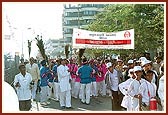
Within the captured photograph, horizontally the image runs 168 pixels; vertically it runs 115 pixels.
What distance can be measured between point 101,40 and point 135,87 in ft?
11.3

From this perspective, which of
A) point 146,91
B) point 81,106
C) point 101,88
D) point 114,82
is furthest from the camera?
point 101,88

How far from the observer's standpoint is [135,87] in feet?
27.2

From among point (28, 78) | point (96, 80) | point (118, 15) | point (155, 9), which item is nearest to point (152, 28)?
point (155, 9)

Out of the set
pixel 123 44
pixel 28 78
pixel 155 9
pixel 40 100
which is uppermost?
pixel 155 9

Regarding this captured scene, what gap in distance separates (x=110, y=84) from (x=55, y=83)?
266 centimetres

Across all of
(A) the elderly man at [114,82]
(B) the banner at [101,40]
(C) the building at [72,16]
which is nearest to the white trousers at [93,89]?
(A) the elderly man at [114,82]

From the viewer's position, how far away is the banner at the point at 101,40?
37.8 feet

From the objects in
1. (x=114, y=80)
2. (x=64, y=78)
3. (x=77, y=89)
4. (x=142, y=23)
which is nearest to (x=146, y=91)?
(x=114, y=80)

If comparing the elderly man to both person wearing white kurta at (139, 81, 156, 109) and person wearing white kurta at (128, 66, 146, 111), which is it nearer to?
person wearing white kurta at (128, 66, 146, 111)

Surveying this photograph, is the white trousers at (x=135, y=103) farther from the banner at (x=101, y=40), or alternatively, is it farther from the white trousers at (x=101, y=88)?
the white trousers at (x=101, y=88)

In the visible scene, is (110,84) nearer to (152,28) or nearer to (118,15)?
(152,28)

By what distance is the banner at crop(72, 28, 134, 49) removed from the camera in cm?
1152

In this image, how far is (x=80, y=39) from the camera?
11.8 meters

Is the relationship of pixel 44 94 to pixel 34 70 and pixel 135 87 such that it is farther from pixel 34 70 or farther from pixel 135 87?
pixel 135 87
